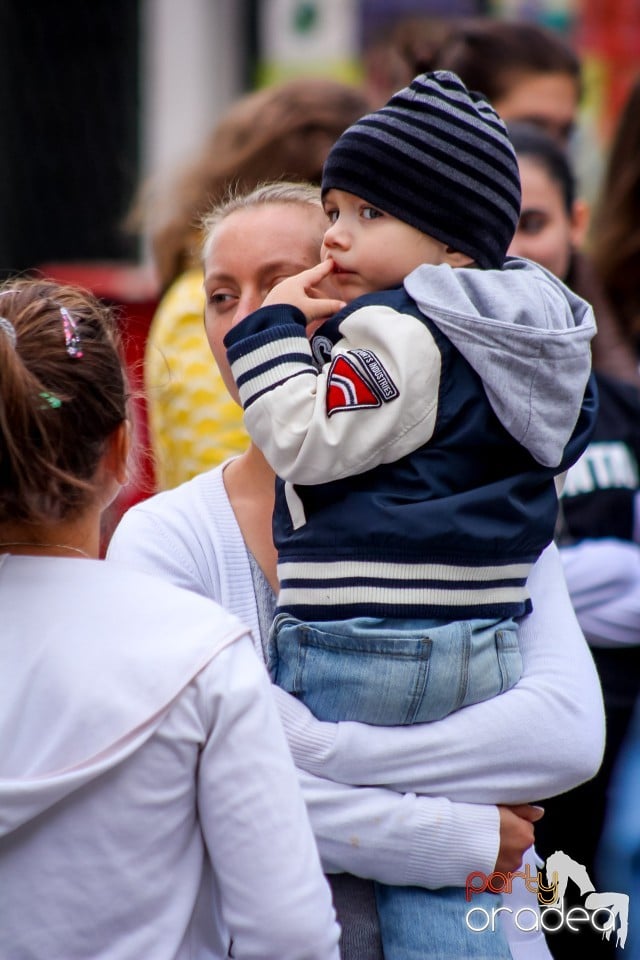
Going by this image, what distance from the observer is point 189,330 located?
2844mm

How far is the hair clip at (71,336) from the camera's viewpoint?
142 centimetres

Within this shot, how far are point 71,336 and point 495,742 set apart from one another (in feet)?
2.54

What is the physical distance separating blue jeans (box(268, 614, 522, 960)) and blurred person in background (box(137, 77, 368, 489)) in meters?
1.13


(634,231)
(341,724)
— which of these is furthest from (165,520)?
(634,231)

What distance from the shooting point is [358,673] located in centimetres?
159

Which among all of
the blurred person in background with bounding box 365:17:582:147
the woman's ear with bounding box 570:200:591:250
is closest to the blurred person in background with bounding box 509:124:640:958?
the woman's ear with bounding box 570:200:591:250

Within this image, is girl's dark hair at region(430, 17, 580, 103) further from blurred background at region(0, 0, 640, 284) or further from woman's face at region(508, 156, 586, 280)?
blurred background at region(0, 0, 640, 284)

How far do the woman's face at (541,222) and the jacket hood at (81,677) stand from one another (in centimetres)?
179

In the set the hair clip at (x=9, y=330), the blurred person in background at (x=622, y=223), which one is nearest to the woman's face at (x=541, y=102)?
the blurred person in background at (x=622, y=223)

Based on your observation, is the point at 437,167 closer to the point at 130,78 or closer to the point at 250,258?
the point at 250,258

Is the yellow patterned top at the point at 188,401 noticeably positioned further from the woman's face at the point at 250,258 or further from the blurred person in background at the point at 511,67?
the blurred person in background at the point at 511,67

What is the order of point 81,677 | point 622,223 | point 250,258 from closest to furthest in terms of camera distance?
1. point 81,677
2. point 250,258
3. point 622,223

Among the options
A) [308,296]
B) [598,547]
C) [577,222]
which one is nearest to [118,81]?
[577,222]

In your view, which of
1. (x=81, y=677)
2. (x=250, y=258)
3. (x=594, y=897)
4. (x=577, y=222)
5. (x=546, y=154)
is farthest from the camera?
(x=577, y=222)
